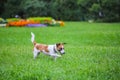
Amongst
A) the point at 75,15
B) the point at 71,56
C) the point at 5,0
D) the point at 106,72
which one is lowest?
the point at 75,15

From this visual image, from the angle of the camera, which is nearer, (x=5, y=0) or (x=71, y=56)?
(x=71, y=56)

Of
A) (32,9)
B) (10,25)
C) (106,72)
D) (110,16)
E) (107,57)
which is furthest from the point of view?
(32,9)

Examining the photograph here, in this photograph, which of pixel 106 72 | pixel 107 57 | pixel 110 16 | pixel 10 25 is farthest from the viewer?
pixel 110 16

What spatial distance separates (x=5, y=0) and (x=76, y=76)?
4370cm

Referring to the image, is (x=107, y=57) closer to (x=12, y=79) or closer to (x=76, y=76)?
(x=76, y=76)

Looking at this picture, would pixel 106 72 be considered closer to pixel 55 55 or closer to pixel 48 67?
pixel 48 67

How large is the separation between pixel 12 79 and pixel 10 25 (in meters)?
22.6

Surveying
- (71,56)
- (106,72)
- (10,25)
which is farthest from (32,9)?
(106,72)

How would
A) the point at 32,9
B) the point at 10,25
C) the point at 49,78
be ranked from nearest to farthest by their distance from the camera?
the point at 49,78
the point at 10,25
the point at 32,9

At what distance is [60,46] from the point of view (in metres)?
9.72

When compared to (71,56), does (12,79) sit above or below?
above

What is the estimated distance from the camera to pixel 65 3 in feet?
160

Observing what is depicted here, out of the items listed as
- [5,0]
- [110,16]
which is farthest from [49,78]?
[5,0]

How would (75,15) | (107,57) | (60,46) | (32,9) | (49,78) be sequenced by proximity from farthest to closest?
(75,15) → (32,9) → (107,57) → (60,46) → (49,78)
